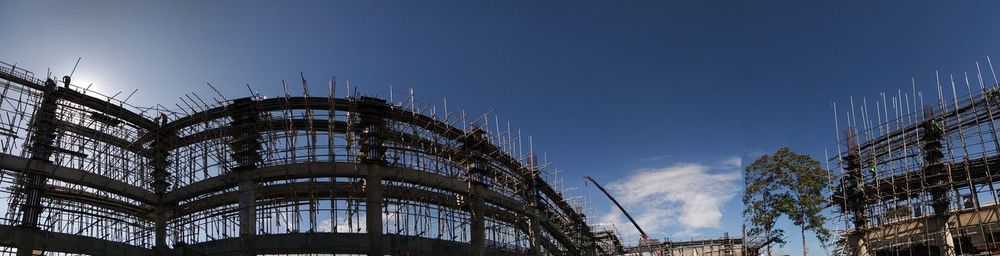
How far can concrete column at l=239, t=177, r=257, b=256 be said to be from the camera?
30.2 m

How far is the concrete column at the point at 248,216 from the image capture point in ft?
99.2

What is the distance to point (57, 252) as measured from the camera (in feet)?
99.2

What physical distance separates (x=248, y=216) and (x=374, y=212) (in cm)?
559

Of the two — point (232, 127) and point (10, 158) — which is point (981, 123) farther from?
point (10, 158)

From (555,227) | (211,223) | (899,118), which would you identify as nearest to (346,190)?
(211,223)

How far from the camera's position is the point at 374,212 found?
1249 inches

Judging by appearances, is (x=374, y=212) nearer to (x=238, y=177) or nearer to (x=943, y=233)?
(x=238, y=177)

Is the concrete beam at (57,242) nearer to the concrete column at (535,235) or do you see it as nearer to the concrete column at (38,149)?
the concrete column at (38,149)

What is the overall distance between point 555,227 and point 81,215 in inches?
1167

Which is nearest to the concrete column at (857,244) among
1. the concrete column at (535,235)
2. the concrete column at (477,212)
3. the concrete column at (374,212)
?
the concrete column at (535,235)

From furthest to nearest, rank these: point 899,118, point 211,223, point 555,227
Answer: point 555,227 < point 899,118 < point 211,223

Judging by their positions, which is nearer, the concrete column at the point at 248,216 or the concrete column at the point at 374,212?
the concrete column at the point at 248,216

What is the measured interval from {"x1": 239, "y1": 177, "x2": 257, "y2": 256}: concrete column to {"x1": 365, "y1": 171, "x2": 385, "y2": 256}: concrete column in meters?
4.98

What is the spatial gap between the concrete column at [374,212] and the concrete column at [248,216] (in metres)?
4.98
